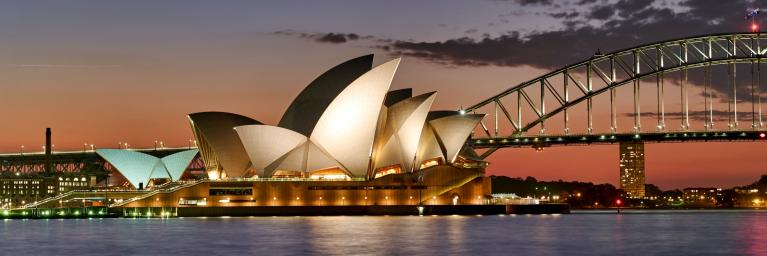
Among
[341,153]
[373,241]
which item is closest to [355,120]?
[341,153]

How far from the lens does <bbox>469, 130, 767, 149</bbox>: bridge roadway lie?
117438 mm

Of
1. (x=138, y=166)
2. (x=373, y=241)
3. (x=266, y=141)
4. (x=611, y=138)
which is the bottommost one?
(x=373, y=241)

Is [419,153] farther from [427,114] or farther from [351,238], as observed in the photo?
[351,238]

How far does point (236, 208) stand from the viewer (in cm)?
10631

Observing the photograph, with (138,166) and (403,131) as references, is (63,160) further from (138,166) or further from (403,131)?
(403,131)

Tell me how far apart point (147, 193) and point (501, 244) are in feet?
204

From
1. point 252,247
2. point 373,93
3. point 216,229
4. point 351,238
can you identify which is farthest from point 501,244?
point 373,93

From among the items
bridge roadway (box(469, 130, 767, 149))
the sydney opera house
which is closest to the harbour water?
the sydney opera house

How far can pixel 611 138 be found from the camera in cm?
12469

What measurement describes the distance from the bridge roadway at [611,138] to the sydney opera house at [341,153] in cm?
1002

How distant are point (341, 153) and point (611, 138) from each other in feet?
124

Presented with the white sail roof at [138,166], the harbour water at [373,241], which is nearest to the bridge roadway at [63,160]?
the white sail roof at [138,166]

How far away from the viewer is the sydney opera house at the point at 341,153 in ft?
324

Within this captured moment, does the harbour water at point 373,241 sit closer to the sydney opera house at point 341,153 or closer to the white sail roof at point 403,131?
the sydney opera house at point 341,153
